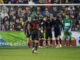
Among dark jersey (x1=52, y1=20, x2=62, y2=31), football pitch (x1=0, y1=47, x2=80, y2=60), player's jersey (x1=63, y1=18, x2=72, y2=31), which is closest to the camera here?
football pitch (x1=0, y1=47, x2=80, y2=60)

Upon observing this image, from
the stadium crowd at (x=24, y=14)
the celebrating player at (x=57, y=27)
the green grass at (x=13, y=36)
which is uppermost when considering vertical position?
the stadium crowd at (x=24, y=14)

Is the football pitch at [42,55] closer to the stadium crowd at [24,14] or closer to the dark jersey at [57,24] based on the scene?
the dark jersey at [57,24]

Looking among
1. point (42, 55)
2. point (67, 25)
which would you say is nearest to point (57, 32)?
point (67, 25)

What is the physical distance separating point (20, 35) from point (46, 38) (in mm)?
1499

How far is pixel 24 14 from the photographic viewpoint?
45.5ft

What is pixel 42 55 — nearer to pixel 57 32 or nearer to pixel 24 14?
pixel 57 32

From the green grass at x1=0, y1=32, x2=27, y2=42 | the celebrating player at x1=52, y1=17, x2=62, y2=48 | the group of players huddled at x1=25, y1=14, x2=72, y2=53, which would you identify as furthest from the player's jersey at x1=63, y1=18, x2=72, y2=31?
the green grass at x1=0, y1=32, x2=27, y2=42

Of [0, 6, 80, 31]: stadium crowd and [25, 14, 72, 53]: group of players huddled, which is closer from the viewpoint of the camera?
[25, 14, 72, 53]: group of players huddled

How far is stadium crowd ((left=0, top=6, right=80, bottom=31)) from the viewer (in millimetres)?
13789

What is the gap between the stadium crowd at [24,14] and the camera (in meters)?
13.8

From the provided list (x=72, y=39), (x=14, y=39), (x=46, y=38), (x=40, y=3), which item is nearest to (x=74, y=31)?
(x=72, y=39)

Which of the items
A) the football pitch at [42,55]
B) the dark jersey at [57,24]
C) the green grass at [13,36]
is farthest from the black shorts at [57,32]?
the football pitch at [42,55]

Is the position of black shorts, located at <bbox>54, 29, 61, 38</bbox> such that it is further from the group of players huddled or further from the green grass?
the green grass

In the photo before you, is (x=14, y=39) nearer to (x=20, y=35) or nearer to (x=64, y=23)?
(x=20, y=35)
